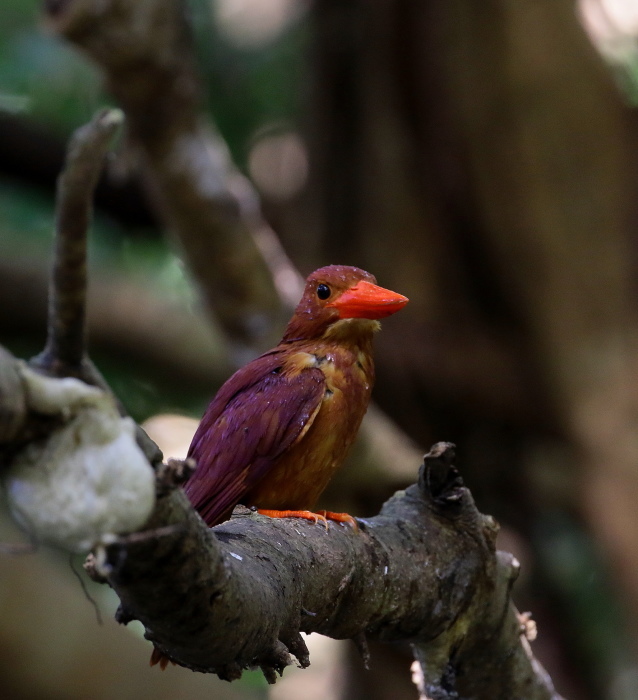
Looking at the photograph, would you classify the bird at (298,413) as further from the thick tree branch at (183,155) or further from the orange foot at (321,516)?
the thick tree branch at (183,155)

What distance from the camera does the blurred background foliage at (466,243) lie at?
18.5 feet

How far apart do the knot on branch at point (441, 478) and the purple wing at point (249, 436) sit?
42 cm

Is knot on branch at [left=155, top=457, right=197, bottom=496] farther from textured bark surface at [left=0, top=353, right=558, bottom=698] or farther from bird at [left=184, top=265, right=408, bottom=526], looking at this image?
bird at [left=184, top=265, right=408, bottom=526]

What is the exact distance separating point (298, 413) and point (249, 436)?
15 centimetres

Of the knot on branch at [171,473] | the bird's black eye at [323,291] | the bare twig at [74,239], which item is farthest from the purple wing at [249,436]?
the bare twig at [74,239]

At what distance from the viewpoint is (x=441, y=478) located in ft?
7.77

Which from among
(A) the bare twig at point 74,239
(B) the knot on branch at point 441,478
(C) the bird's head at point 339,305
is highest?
(A) the bare twig at point 74,239

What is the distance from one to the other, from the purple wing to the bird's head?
207mm

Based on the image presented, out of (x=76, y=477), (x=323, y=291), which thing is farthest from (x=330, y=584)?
(x=323, y=291)

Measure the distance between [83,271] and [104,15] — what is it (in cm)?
346

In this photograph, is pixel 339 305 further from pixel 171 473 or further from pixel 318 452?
pixel 171 473

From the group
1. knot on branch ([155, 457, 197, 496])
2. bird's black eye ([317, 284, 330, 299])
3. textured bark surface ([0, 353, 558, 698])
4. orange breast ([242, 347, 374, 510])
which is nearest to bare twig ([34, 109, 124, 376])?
textured bark surface ([0, 353, 558, 698])

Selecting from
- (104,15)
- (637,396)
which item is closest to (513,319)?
(637,396)

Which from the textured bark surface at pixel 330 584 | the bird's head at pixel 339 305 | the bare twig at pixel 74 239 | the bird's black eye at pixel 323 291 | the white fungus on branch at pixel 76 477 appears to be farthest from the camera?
the bird's black eye at pixel 323 291
